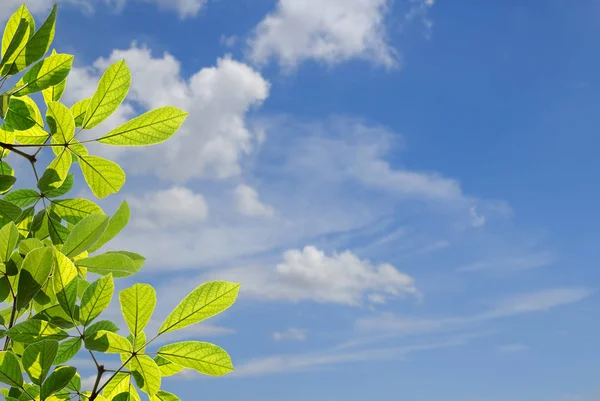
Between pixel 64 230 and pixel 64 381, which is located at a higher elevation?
pixel 64 230

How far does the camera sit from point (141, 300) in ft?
4.33

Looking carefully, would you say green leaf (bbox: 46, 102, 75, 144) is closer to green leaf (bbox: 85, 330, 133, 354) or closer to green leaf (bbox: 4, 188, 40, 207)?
green leaf (bbox: 4, 188, 40, 207)

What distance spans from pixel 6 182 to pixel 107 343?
646 millimetres

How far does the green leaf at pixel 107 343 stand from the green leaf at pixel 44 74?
754mm

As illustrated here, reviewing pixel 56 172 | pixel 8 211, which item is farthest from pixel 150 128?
pixel 8 211

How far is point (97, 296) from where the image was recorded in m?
1.35

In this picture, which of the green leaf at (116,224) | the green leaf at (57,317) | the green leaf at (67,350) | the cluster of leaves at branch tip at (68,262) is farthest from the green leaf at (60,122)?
the green leaf at (67,350)

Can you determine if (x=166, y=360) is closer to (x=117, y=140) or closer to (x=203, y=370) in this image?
(x=203, y=370)

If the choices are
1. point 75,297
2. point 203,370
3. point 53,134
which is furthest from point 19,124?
point 203,370

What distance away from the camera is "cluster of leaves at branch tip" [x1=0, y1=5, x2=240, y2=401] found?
4.42 ft

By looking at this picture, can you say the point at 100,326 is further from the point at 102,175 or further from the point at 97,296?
the point at 102,175

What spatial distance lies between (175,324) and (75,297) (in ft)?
0.80

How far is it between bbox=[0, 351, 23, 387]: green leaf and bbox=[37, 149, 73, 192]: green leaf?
0.59 meters

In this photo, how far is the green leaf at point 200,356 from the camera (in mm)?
1392
